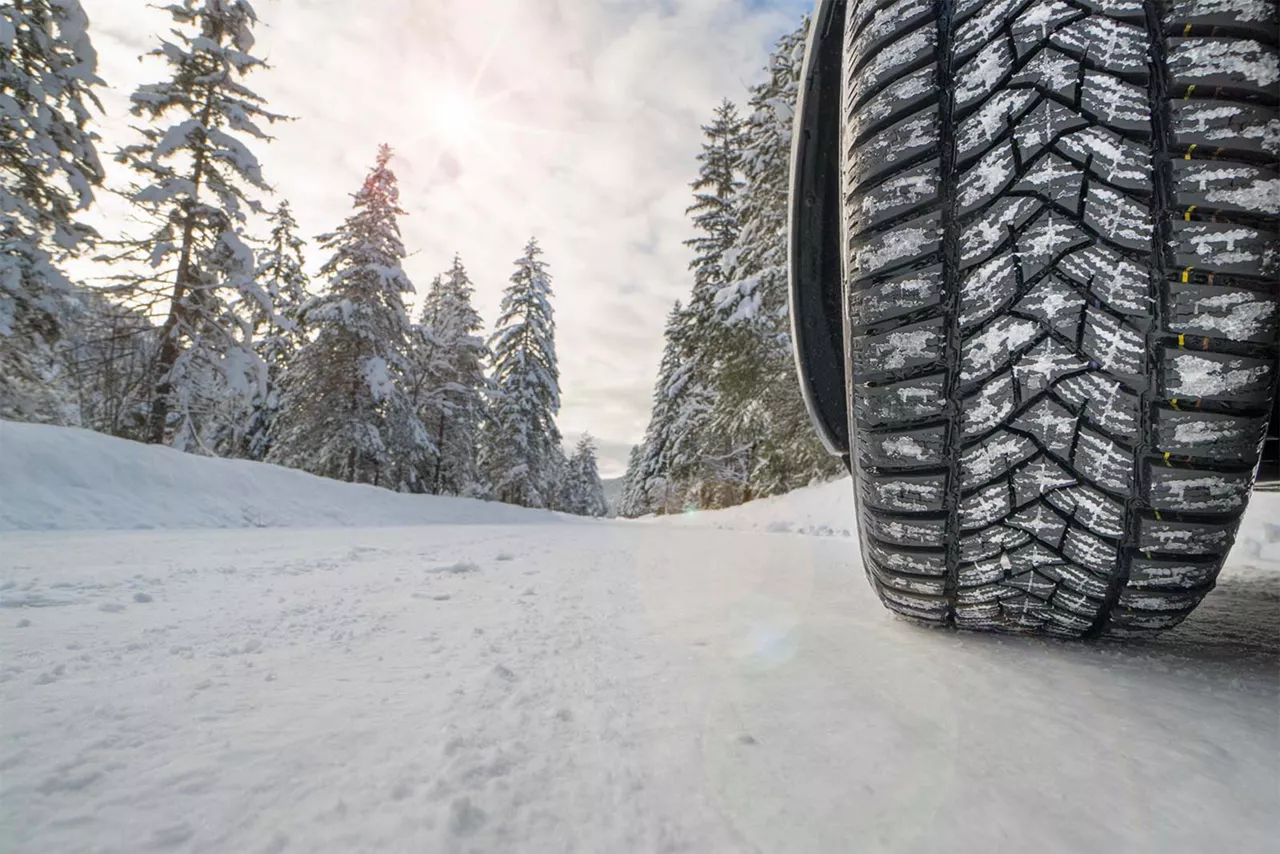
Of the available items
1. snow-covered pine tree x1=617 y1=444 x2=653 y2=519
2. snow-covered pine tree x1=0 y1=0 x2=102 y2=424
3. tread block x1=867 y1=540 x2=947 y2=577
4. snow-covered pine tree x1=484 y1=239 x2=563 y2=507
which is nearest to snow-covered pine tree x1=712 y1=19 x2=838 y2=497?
tread block x1=867 y1=540 x2=947 y2=577

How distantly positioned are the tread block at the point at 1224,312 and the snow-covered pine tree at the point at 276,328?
1862cm

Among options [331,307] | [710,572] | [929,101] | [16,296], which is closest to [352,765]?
[929,101]

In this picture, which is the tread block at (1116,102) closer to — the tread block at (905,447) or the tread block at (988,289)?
the tread block at (988,289)

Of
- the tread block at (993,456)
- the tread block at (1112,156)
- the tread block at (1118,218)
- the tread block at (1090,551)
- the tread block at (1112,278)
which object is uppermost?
the tread block at (1112,156)

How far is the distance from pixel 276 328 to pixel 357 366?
3563 mm

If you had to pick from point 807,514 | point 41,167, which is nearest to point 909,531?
point 807,514

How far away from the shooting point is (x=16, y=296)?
8.63 metres

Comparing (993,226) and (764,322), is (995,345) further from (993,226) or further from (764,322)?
(764,322)

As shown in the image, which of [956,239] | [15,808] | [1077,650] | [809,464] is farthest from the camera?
[809,464]

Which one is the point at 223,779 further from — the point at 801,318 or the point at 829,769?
the point at 801,318

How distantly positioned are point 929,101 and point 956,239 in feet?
0.78

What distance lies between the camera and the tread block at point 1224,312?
31.6 inches

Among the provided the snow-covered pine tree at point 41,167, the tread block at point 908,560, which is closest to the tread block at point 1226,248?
the tread block at point 908,560

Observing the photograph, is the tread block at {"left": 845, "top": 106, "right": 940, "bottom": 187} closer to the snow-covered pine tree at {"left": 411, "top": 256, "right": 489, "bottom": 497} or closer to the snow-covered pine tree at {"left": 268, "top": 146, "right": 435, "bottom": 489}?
the snow-covered pine tree at {"left": 268, "top": 146, "right": 435, "bottom": 489}
